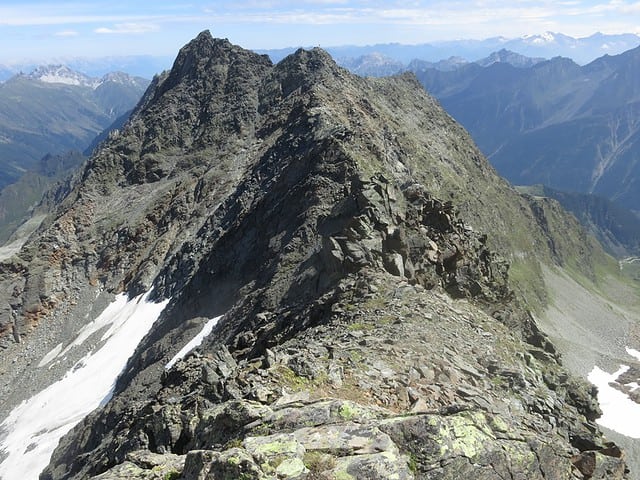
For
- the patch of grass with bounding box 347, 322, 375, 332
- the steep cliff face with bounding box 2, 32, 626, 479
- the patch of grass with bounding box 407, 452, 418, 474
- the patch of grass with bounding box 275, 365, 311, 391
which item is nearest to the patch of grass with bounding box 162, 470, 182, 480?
the steep cliff face with bounding box 2, 32, 626, 479

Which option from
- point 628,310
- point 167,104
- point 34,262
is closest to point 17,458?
point 34,262

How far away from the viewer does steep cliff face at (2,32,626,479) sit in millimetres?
14648

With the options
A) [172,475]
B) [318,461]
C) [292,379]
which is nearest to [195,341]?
[292,379]

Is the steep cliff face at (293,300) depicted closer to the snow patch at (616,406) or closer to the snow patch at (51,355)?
the snow patch at (51,355)

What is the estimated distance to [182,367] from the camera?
30.3 m

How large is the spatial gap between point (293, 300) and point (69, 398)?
34.2 metres

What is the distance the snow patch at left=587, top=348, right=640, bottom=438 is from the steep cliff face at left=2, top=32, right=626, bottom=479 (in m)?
23.6

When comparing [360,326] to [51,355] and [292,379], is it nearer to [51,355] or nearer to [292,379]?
[292,379]

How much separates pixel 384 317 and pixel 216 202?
195 ft

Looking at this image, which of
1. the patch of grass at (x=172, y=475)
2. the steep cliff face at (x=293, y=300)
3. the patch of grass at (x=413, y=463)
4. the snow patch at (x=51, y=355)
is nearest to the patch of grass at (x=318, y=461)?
the steep cliff face at (x=293, y=300)

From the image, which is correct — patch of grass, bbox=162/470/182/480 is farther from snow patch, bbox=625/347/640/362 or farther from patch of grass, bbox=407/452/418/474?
snow patch, bbox=625/347/640/362

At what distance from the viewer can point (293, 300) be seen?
124ft

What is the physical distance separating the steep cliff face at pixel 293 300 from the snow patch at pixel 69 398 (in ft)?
9.25

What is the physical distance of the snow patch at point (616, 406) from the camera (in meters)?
60.4
